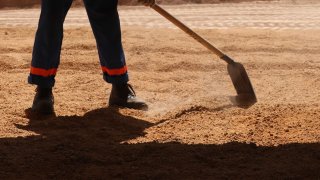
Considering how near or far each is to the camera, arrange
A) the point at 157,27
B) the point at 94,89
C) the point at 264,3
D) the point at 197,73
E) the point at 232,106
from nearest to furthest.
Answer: the point at 232,106 → the point at 94,89 → the point at 197,73 → the point at 157,27 → the point at 264,3

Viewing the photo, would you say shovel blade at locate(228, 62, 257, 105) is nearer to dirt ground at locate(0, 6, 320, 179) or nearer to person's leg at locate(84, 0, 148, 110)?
dirt ground at locate(0, 6, 320, 179)

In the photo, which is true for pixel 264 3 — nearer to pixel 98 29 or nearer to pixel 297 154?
pixel 98 29

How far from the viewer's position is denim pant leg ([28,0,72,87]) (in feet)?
13.8

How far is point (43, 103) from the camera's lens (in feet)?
13.8

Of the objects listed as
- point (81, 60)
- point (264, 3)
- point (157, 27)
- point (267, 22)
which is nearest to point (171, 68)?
point (81, 60)

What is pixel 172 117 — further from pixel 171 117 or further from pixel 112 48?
pixel 112 48

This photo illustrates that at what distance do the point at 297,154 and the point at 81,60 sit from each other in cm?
305

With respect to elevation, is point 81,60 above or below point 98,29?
below

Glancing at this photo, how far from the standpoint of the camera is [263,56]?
6129mm

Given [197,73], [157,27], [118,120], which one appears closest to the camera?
[118,120]

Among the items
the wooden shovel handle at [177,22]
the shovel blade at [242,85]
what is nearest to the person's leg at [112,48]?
the wooden shovel handle at [177,22]

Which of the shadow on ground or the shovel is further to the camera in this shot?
the shovel

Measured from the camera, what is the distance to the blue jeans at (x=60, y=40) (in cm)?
420

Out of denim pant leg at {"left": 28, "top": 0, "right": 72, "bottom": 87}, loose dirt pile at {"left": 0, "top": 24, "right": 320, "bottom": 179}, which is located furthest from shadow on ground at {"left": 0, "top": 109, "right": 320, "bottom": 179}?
denim pant leg at {"left": 28, "top": 0, "right": 72, "bottom": 87}
